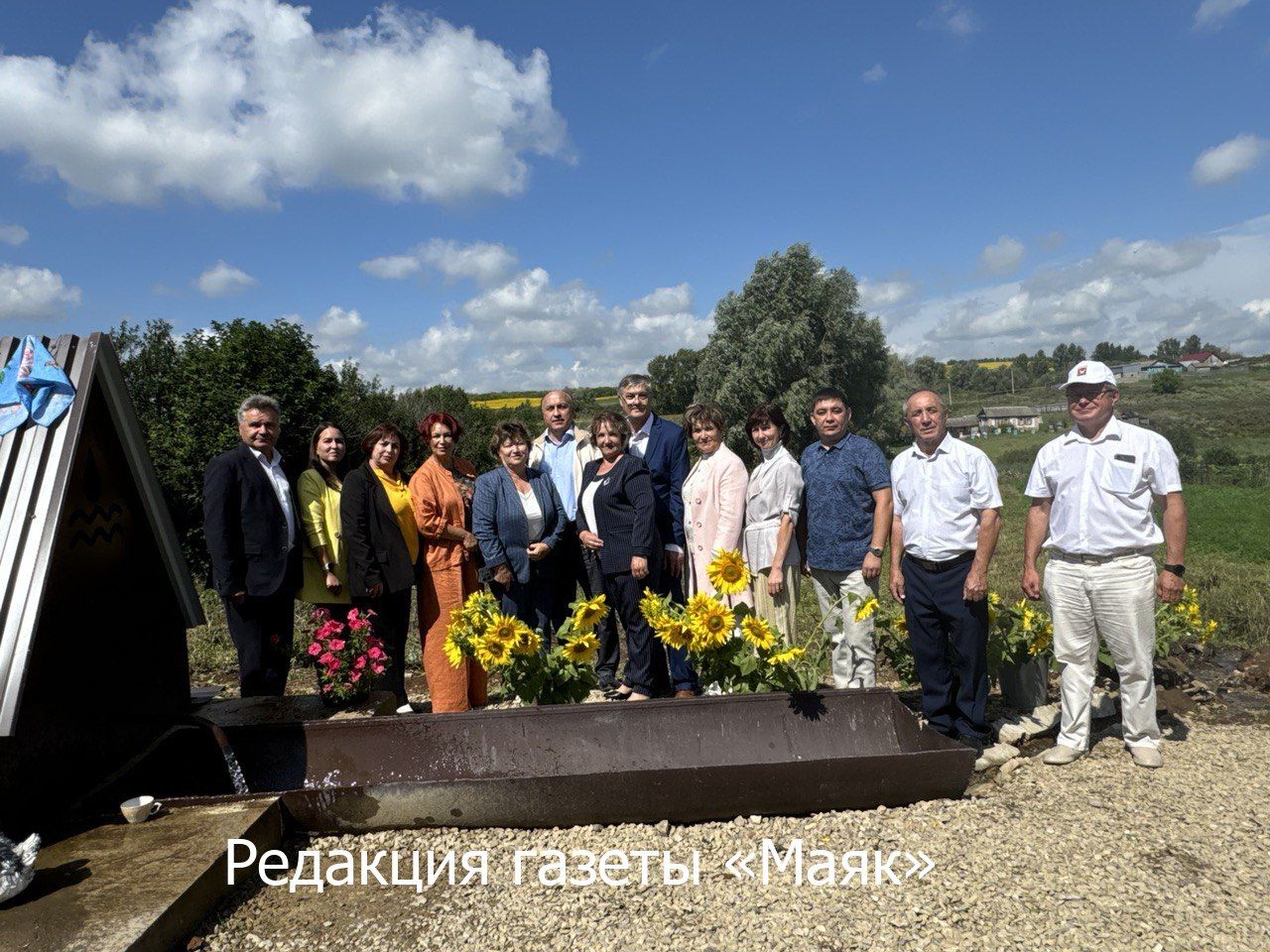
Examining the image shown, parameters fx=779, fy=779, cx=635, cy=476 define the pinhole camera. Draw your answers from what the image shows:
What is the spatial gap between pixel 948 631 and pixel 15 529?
4.66m

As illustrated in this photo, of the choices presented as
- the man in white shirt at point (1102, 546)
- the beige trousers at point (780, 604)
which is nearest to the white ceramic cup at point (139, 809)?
the beige trousers at point (780, 604)

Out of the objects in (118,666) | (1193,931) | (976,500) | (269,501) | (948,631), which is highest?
→ (269,501)

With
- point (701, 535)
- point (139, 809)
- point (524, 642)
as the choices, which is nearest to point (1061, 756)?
point (701, 535)

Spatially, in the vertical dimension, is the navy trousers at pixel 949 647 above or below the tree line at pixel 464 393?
below

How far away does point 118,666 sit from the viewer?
150 inches

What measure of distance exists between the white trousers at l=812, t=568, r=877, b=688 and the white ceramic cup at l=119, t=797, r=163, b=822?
3574mm

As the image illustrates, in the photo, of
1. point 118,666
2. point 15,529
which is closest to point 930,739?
point 118,666

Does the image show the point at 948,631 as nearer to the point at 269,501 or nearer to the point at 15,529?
the point at 269,501

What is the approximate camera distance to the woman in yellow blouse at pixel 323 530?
Result: 17.5ft

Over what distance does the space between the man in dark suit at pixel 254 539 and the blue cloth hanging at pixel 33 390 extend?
1.30 m

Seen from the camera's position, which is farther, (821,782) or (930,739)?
(930,739)

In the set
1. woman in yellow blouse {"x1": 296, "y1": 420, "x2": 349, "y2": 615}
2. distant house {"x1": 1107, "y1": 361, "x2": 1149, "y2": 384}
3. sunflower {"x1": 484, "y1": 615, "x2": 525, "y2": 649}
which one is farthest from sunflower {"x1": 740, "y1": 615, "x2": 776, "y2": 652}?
distant house {"x1": 1107, "y1": 361, "x2": 1149, "y2": 384}

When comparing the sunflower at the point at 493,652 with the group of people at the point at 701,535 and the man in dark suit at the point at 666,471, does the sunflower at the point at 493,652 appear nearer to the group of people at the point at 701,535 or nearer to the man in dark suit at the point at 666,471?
the group of people at the point at 701,535

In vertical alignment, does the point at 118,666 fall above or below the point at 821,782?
above
